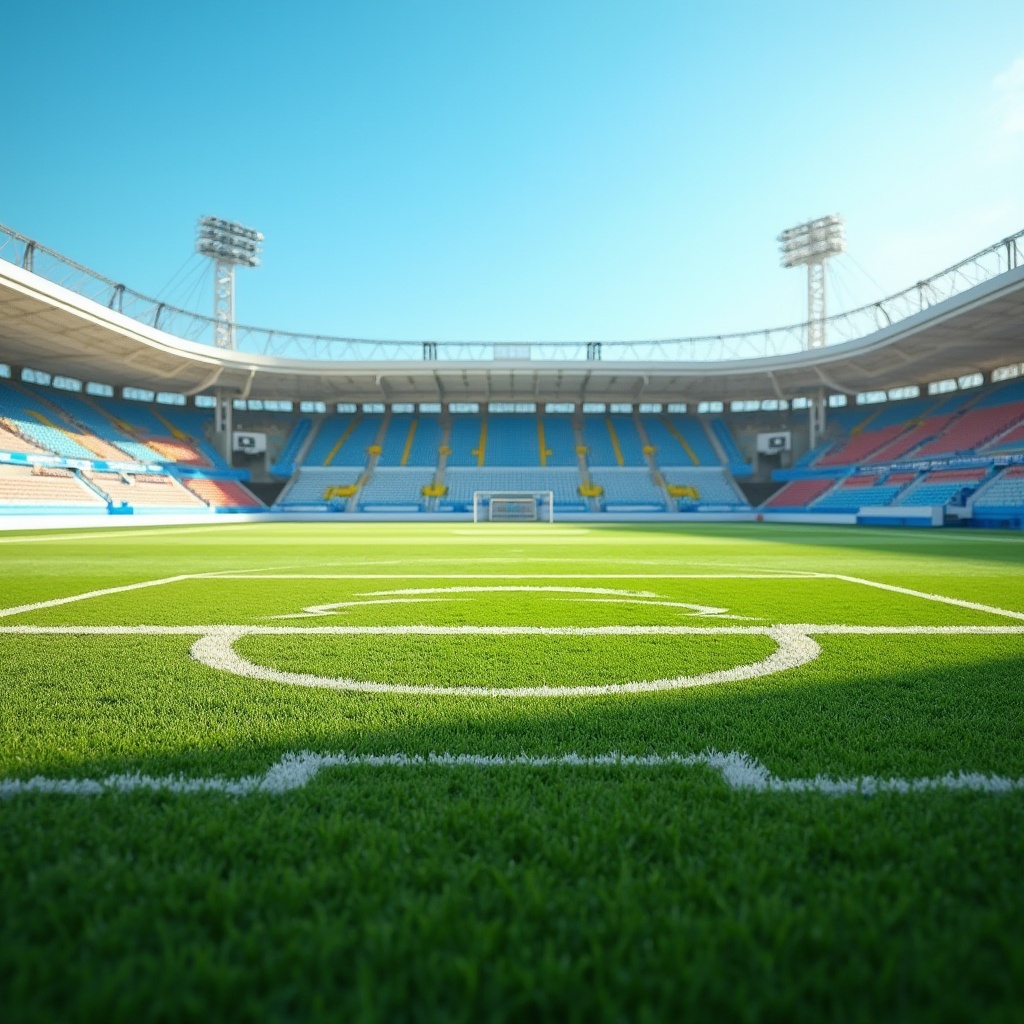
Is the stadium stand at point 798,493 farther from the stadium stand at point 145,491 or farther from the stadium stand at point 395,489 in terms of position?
the stadium stand at point 145,491

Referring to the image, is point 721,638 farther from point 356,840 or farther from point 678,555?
point 678,555

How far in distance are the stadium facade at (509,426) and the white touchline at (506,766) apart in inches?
1116

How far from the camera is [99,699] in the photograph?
2.88 metres

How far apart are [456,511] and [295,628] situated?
35.1 meters


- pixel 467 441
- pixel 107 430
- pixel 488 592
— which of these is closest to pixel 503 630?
pixel 488 592

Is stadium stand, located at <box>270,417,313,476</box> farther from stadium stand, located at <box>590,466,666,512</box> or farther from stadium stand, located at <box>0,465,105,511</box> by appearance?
stadium stand, located at <box>590,466,666,512</box>

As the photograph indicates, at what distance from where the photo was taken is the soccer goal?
39281mm

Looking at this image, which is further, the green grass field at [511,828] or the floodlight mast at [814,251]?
the floodlight mast at [814,251]

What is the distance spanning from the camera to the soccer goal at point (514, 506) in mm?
39281

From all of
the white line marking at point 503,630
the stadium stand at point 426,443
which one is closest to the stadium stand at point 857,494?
the stadium stand at point 426,443

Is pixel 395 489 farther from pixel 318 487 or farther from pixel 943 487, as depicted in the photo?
pixel 943 487

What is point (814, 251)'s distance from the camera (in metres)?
44.3

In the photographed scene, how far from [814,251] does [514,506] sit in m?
27.7

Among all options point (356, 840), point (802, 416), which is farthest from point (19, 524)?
point (802, 416)
